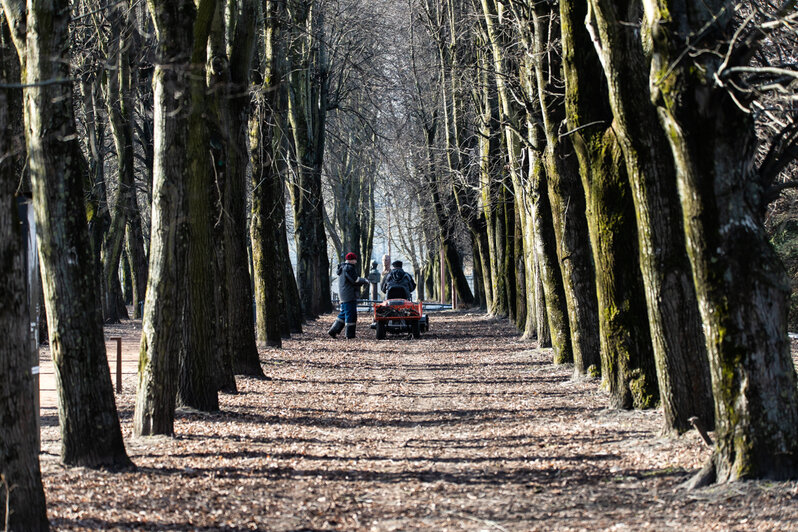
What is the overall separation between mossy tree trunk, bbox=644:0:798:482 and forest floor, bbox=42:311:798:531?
0.35 meters

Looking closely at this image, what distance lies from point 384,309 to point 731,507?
63.0 feet

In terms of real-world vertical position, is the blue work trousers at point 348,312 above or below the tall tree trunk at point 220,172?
below

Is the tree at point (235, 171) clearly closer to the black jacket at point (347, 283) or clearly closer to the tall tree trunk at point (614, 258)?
the tall tree trunk at point (614, 258)

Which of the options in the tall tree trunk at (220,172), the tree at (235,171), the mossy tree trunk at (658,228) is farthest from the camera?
the tree at (235,171)

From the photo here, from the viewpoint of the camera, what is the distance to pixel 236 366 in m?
15.8

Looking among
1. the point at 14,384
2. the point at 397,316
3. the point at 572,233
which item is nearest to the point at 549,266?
the point at 572,233

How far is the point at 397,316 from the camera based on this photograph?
25797mm

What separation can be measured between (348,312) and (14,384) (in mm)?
19309

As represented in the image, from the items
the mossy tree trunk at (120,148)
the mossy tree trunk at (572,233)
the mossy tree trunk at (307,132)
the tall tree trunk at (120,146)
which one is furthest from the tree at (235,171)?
the mossy tree trunk at (307,132)

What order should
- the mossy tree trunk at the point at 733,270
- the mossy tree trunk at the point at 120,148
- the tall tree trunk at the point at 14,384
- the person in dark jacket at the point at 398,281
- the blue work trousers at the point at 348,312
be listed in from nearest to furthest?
the tall tree trunk at the point at 14,384, the mossy tree trunk at the point at 733,270, the mossy tree trunk at the point at 120,148, the blue work trousers at the point at 348,312, the person in dark jacket at the point at 398,281

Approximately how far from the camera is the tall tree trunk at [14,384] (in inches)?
221

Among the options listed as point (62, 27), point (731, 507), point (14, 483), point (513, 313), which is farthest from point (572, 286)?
point (513, 313)

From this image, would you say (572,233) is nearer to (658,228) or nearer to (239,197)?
(239,197)

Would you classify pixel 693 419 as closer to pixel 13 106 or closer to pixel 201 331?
pixel 201 331
